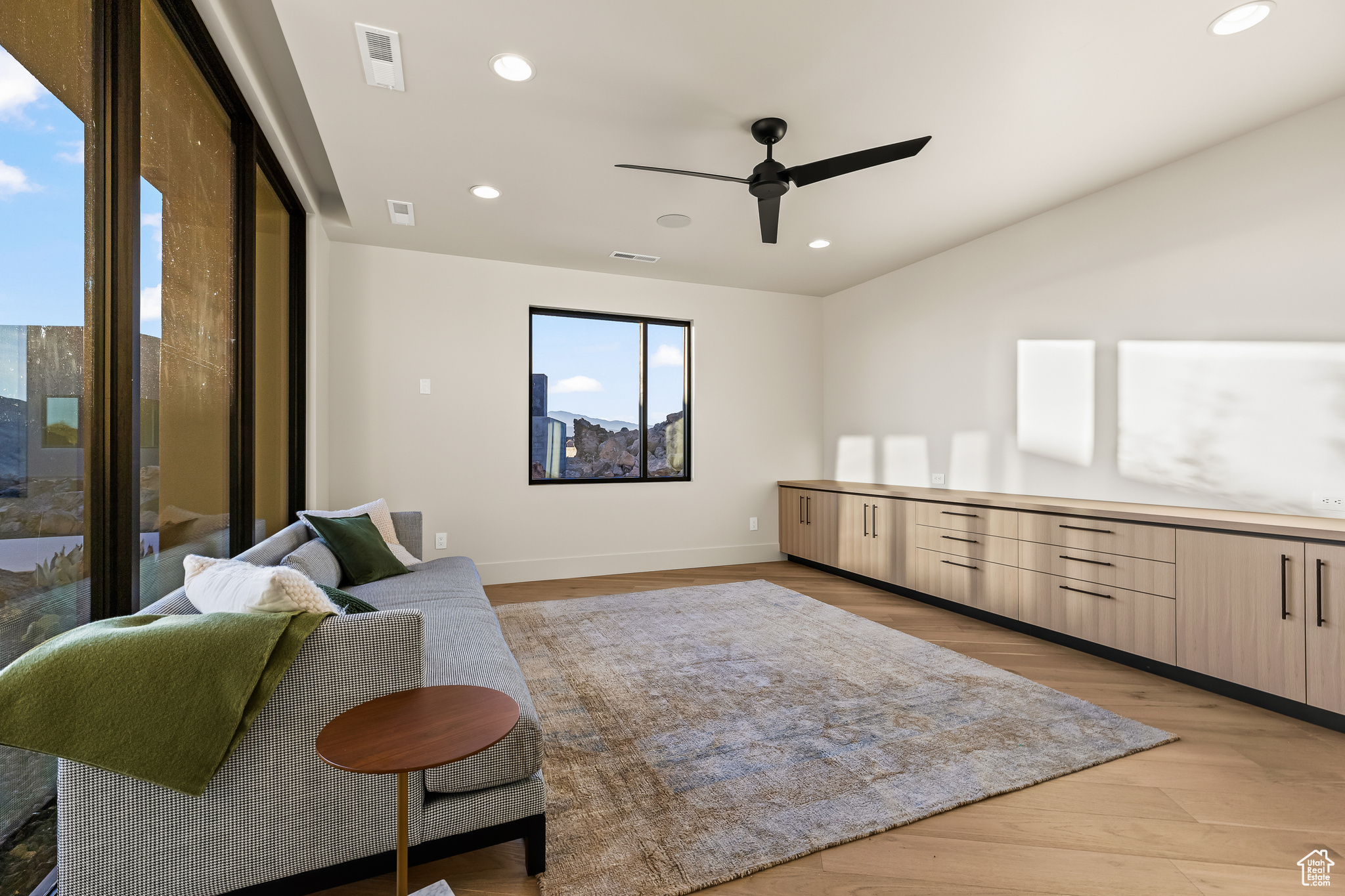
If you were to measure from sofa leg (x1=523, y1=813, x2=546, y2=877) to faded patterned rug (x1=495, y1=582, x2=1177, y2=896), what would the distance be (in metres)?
0.04

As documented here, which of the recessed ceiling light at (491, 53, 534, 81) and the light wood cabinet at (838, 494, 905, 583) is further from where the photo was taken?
the light wood cabinet at (838, 494, 905, 583)

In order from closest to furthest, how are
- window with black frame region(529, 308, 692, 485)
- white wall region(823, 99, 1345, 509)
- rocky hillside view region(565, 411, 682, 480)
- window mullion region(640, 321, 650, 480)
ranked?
white wall region(823, 99, 1345, 509) < window with black frame region(529, 308, 692, 485) < rocky hillside view region(565, 411, 682, 480) < window mullion region(640, 321, 650, 480)

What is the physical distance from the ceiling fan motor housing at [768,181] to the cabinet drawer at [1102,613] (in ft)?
8.30

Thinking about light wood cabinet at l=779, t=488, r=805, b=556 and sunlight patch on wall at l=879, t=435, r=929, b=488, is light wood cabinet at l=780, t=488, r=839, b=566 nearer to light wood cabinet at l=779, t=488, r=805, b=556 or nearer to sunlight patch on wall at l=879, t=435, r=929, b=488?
light wood cabinet at l=779, t=488, r=805, b=556

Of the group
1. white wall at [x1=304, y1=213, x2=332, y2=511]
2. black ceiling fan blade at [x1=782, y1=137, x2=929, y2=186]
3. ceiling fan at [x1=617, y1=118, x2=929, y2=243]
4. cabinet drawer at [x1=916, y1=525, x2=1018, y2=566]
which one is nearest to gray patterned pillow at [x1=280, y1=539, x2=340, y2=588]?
white wall at [x1=304, y1=213, x2=332, y2=511]

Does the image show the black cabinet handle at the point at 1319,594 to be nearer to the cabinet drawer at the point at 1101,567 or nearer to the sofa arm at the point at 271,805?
the cabinet drawer at the point at 1101,567

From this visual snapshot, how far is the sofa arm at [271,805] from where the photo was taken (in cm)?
120

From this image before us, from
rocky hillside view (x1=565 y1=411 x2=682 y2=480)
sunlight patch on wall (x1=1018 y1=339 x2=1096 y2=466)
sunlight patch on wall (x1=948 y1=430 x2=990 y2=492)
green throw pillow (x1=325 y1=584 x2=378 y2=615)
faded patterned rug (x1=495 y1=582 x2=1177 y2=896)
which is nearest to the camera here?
faded patterned rug (x1=495 y1=582 x2=1177 y2=896)

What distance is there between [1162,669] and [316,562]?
3869mm

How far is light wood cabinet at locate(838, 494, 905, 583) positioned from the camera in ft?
14.4

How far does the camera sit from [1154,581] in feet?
9.23

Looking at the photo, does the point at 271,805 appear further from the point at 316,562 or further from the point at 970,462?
the point at 970,462

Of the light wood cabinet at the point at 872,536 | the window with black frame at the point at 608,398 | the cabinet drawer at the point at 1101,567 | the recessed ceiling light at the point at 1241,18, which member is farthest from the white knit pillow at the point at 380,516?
the recessed ceiling light at the point at 1241,18

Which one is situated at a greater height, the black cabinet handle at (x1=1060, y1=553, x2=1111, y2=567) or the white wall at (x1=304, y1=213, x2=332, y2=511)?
the white wall at (x1=304, y1=213, x2=332, y2=511)
